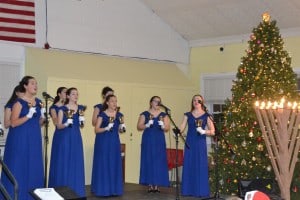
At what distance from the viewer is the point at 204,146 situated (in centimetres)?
940

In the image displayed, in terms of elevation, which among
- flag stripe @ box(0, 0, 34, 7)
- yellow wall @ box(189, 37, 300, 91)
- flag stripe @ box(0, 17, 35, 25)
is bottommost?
yellow wall @ box(189, 37, 300, 91)

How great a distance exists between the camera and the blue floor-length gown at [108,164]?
927 cm

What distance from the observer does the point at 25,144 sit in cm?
757

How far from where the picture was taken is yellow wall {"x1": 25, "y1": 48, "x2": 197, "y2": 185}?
11.2 meters

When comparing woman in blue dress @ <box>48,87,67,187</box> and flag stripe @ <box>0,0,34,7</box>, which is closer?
woman in blue dress @ <box>48,87,67,187</box>

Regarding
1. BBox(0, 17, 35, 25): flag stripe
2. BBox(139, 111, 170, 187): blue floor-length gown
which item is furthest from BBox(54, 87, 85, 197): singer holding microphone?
BBox(0, 17, 35, 25): flag stripe

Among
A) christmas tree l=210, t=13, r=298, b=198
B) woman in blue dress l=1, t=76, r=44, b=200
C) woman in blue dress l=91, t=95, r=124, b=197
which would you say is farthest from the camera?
christmas tree l=210, t=13, r=298, b=198

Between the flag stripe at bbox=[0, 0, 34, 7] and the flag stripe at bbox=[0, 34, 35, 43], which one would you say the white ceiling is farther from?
the flag stripe at bbox=[0, 34, 35, 43]

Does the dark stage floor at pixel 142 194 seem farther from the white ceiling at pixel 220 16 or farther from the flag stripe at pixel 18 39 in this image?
the white ceiling at pixel 220 16

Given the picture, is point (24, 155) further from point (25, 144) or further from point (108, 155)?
point (108, 155)

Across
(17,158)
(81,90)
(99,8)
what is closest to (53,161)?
(17,158)

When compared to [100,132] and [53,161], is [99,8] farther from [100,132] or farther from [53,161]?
[53,161]

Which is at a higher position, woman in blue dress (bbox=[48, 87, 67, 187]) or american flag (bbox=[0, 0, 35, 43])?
american flag (bbox=[0, 0, 35, 43])

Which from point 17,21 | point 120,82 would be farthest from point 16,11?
point 120,82
